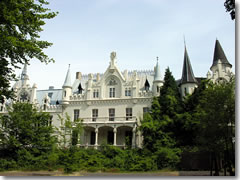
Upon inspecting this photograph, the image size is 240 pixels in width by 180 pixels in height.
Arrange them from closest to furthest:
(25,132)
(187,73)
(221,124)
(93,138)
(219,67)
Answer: (221,124) → (25,132) → (219,67) → (187,73) → (93,138)

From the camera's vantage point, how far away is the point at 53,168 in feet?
49.8

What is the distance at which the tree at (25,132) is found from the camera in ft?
64.5

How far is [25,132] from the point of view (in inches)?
801

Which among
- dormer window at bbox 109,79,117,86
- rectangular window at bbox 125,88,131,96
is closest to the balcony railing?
rectangular window at bbox 125,88,131,96

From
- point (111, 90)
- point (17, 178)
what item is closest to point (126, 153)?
point (111, 90)

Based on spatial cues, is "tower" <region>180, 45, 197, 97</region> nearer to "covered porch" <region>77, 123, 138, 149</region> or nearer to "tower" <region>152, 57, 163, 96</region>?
"tower" <region>152, 57, 163, 96</region>

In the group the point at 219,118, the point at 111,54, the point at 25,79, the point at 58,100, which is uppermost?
the point at 111,54

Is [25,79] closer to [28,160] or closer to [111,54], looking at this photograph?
[111,54]

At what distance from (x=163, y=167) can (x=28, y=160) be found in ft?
30.9

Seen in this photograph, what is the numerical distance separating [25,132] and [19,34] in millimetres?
10277

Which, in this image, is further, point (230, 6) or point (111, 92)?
point (111, 92)

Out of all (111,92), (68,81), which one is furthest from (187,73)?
(68,81)

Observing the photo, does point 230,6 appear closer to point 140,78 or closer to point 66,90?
point 140,78

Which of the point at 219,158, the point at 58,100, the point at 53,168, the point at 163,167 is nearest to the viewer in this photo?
the point at 219,158
